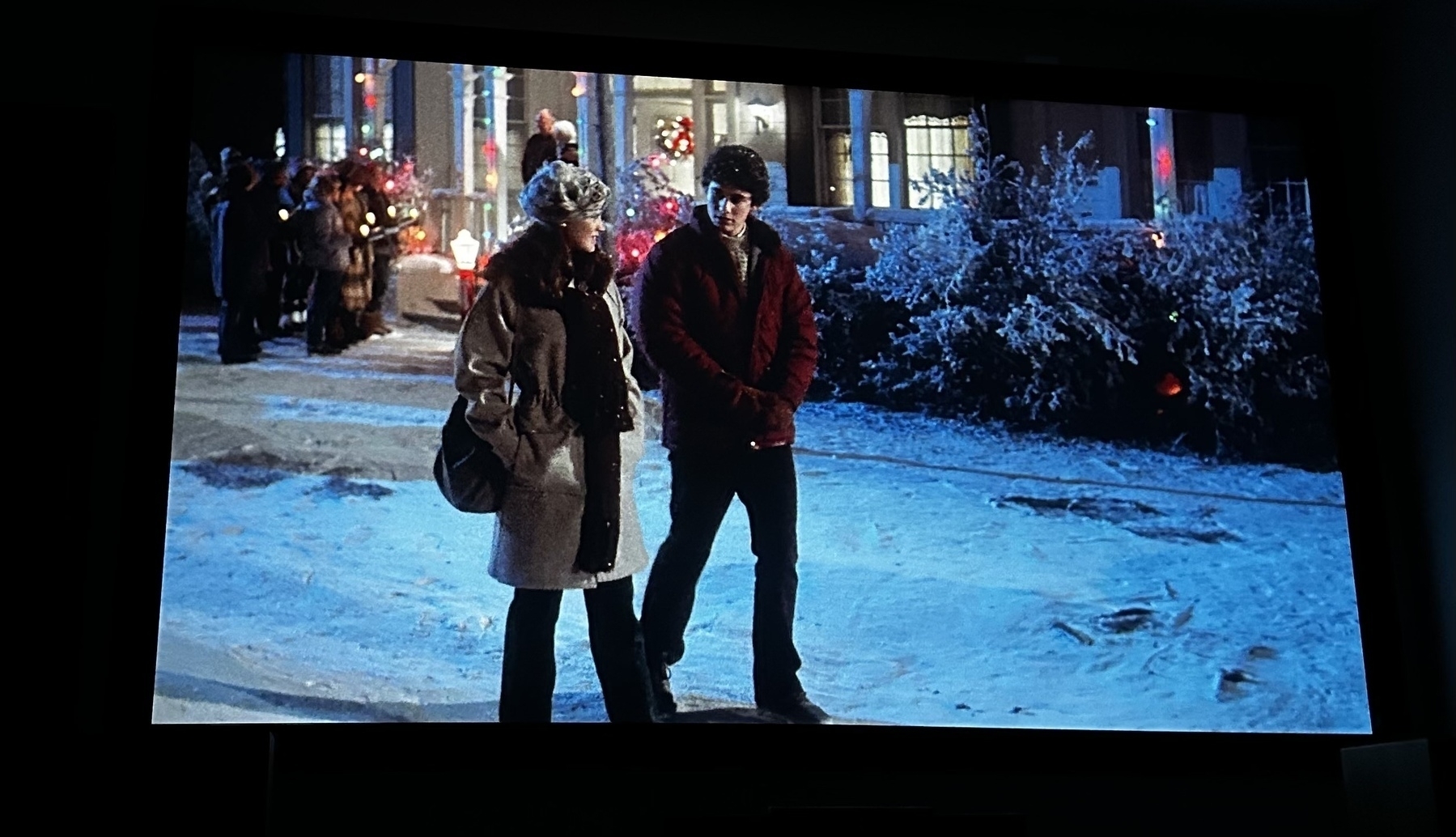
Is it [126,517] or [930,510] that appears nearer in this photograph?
[126,517]

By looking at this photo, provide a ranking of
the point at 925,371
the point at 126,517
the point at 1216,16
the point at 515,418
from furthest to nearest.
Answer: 1. the point at 1216,16
2. the point at 925,371
3. the point at 515,418
4. the point at 126,517

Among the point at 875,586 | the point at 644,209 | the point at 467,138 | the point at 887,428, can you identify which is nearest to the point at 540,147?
the point at 467,138

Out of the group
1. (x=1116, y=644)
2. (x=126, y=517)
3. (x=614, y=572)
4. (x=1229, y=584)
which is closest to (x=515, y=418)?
(x=614, y=572)

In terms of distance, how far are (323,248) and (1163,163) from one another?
2089mm

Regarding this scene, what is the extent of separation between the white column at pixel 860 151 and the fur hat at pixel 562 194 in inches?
24.0

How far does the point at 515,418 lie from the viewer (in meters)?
3.31

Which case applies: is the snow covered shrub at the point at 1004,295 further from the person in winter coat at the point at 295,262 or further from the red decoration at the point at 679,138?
the person in winter coat at the point at 295,262

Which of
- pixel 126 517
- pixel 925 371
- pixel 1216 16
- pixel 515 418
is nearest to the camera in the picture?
pixel 126 517

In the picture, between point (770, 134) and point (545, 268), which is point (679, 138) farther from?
point (545, 268)

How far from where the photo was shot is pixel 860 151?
11.7 feet

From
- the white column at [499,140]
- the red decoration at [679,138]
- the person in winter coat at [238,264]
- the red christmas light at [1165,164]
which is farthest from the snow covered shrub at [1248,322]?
the person in winter coat at [238,264]

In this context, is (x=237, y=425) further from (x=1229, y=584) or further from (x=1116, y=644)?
(x=1229, y=584)

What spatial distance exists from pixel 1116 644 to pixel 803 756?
786 mm

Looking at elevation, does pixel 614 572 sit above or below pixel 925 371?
below
